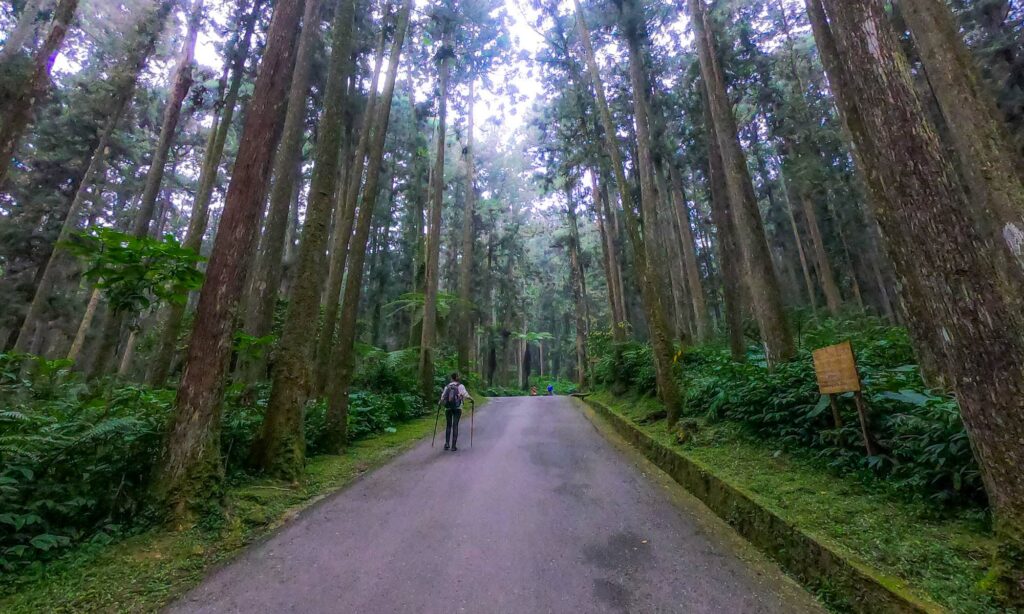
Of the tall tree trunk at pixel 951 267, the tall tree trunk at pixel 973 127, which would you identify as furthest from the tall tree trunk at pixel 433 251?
the tall tree trunk at pixel 951 267

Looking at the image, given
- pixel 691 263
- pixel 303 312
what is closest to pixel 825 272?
pixel 691 263

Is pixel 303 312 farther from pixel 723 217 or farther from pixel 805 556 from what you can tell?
pixel 723 217

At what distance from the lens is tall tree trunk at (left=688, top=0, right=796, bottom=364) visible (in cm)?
794

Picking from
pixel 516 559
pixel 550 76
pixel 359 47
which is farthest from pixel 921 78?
pixel 516 559

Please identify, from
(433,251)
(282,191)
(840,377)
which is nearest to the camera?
(840,377)

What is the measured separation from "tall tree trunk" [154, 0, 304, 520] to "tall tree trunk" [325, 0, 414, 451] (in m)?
3.33

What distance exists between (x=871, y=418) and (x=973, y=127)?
563 cm

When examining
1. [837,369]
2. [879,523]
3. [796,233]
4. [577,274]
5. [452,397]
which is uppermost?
[796,233]

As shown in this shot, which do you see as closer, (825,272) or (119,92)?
(119,92)

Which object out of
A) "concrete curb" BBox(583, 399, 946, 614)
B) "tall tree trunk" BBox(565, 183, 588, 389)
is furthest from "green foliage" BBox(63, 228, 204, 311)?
"tall tree trunk" BBox(565, 183, 588, 389)

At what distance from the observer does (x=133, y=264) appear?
13.0ft

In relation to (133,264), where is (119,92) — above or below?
above

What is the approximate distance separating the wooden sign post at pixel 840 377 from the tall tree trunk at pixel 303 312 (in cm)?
665

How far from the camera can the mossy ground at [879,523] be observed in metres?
2.69
